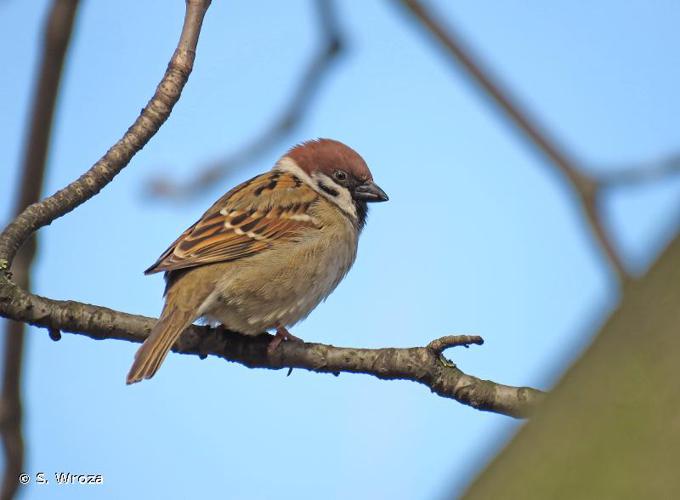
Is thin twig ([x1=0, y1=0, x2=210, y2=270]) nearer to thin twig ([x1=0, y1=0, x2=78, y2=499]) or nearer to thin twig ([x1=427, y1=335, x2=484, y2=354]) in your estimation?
thin twig ([x1=0, y1=0, x2=78, y2=499])

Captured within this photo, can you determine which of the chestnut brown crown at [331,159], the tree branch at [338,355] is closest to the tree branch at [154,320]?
the tree branch at [338,355]

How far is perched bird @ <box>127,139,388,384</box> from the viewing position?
162 inches

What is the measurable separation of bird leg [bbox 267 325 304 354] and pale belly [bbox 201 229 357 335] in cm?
14

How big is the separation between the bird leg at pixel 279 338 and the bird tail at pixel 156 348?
15.4 inches

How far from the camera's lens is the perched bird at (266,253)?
4.11 m

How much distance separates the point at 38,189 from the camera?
12.3 feet

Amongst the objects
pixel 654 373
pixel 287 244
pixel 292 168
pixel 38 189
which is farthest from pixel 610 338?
pixel 292 168

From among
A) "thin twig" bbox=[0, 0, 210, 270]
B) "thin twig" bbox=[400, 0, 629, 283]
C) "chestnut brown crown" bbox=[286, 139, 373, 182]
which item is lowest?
"thin twig" bbox=[400, 0, 629, 283]

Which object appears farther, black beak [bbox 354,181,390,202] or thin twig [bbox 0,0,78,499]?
black beak [bbox 354,181,390,202]

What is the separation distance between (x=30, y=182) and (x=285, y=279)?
1325 mm

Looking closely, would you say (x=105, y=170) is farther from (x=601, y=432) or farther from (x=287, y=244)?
(x=601, y=432)

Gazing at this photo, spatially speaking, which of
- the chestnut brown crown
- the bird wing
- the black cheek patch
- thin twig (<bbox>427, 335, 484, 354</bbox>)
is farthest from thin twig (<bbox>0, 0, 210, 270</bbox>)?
the chestnut brown crown

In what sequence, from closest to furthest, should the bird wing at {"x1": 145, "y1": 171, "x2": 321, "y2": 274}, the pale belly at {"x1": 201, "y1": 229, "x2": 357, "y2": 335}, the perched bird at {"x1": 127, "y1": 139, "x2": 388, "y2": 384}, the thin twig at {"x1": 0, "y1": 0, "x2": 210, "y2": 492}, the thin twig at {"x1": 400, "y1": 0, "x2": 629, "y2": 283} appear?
the thin twig at {"x1": 400, "y1": 0, "x2": 629, "y2": 283} < the thin twig at {"x1": 0, "y1": 0, "x2": 210, "y2": 492} < the perched bird at {"x1": 127, "y1": 139, "x2": 388, "y2": 384} < the pale belly at {"x1": 201, "y1": 229, "x2": 357, "y2": 335} < the bird wing at {"x1": 145, "y1": 171, "x2": 321, "y2": 274}

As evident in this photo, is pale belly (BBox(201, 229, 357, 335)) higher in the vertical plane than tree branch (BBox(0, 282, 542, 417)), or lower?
higher
